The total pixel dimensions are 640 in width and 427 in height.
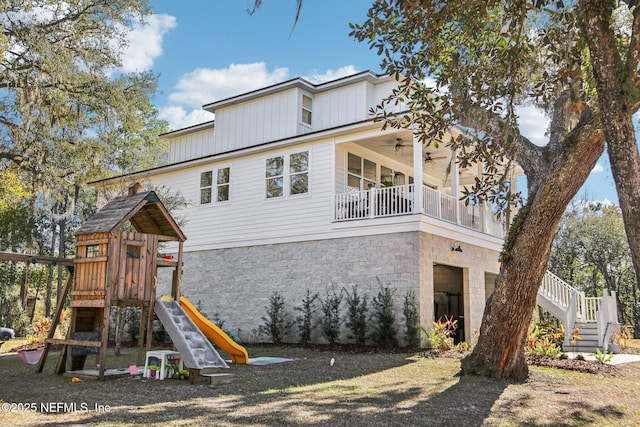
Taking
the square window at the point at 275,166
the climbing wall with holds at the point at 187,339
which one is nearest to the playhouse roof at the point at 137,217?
the climbing wall with holds at the point at 187,339

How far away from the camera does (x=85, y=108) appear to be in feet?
51.9

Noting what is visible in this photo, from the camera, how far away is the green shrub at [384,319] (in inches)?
574

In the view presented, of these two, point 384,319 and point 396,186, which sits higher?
point 396,186

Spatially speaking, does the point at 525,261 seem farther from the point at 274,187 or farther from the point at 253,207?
the point at 253,207

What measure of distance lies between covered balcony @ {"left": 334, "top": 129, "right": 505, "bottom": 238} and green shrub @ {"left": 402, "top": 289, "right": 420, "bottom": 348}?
7.55 feet

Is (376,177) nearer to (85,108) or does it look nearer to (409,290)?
(409,290)

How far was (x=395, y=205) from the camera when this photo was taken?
15.6 metres

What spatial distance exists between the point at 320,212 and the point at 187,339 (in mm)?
7920

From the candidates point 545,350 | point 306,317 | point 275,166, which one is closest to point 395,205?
point 306,317

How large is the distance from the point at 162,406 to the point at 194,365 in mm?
2224

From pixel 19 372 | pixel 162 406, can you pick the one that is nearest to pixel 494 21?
pixel 162 406

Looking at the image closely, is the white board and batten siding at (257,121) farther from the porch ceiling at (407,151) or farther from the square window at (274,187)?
the porch ceiling at (407,151)

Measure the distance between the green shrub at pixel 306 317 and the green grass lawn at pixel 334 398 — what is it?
5.09m

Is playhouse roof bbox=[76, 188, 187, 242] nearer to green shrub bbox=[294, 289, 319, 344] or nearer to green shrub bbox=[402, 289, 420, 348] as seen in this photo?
green shrub bbox=[294, 289, 319, 344]
